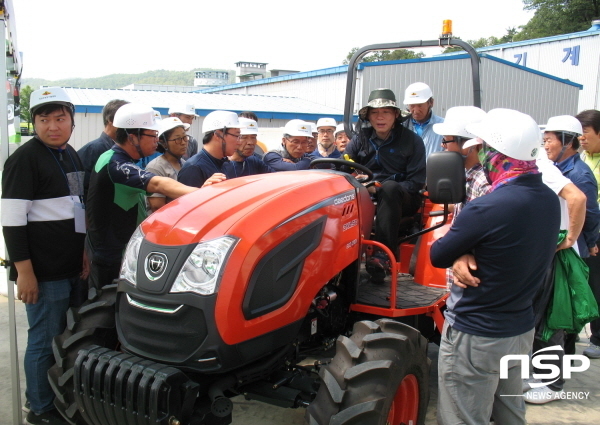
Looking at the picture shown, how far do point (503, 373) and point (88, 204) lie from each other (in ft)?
9.10

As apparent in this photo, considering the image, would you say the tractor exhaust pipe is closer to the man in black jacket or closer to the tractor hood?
the tractor hood

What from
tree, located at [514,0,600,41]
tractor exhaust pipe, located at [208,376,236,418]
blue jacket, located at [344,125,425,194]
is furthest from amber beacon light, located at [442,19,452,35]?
tree, located at [514,0,600,41]

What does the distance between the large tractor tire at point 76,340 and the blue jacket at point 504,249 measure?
5.97 feet

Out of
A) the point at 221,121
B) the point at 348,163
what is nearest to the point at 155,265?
the point at 348,163

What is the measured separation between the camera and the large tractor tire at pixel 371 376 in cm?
Answer: 255

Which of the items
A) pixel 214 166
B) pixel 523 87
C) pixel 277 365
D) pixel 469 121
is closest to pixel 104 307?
pixel 277 365

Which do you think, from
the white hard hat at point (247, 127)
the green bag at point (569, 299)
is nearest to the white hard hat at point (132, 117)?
the white hard hat at point (247, 127)

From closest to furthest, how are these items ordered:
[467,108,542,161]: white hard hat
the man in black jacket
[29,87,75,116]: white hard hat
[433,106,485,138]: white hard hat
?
→ [467,108,542,161]: white hard hat
the man in black jacket
[29,87,75,116]: white hard hat
[433,106,485,138]: white hard hat

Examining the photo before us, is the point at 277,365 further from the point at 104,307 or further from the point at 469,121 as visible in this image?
the point at 469,121

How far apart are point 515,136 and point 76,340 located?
2414mm

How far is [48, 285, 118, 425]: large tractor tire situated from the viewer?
9.43 feet

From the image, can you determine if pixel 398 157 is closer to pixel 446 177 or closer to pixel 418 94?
pixel 446 177

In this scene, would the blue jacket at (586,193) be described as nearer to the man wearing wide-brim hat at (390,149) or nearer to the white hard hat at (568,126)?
the white hard hat at (568,126)

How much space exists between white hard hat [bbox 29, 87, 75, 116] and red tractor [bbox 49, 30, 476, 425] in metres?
1.09
